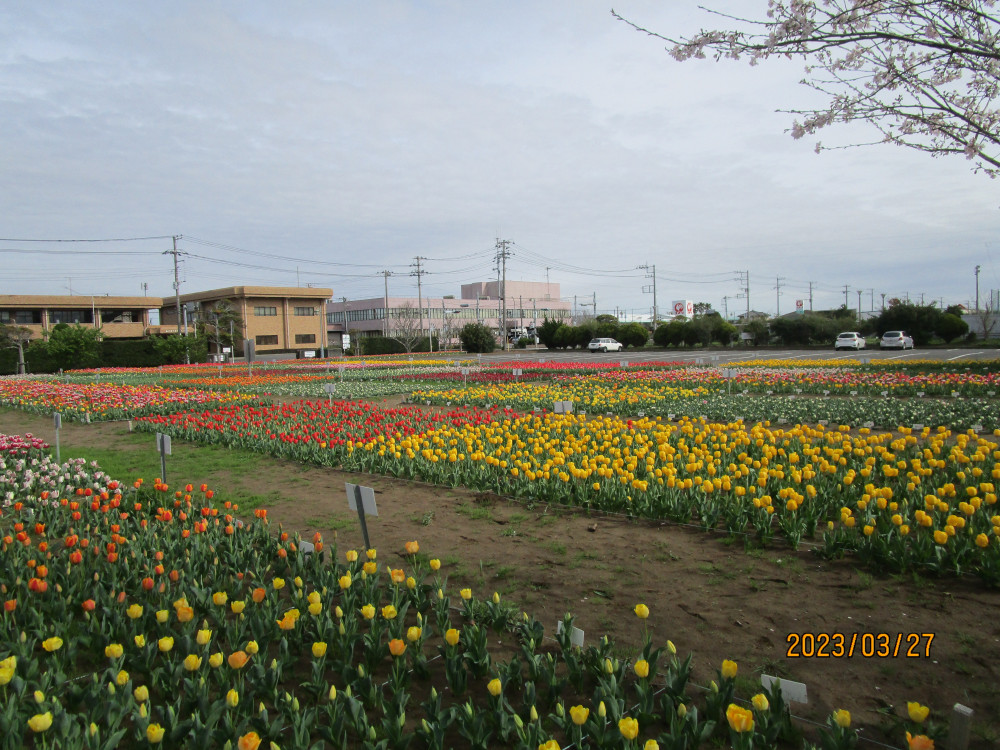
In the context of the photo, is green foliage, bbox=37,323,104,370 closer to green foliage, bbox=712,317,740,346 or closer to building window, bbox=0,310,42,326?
building window, bbox=0,310,42,326

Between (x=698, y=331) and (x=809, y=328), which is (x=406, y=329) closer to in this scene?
(x=698, y=331)

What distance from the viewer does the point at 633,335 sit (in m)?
66.4

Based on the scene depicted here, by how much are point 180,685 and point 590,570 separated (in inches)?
108

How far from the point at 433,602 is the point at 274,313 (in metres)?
67.9

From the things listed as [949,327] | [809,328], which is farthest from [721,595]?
[809,328]

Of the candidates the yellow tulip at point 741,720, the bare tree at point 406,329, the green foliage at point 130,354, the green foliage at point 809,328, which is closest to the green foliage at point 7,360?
the green foliage at point 130,354

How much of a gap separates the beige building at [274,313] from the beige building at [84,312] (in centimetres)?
282

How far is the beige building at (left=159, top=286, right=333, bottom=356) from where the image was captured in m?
64.4

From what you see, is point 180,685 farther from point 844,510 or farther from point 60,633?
point 844,510

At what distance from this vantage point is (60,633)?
11.9ft

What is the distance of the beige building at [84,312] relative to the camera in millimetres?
59125

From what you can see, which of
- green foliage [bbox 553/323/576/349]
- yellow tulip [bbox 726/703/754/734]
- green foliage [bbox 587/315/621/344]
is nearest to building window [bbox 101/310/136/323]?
green foliage [bbox 553/323/576/349]
